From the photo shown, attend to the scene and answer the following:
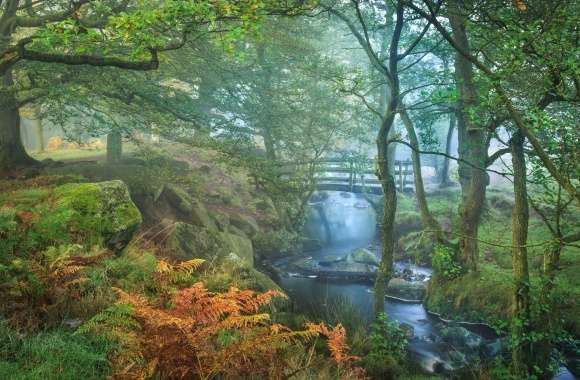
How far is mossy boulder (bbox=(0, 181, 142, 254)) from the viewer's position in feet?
18.0

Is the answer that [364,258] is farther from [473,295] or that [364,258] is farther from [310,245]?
[473,295]

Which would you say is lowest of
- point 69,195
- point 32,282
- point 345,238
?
point 345,238

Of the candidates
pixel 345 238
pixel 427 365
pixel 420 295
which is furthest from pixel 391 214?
pixel 345 238

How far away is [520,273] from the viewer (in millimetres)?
6766

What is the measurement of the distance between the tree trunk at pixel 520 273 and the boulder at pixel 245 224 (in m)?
10.9

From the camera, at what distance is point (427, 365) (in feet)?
28.5

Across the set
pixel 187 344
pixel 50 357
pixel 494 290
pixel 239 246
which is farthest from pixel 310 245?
pixel 50 357

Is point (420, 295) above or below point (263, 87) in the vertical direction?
below

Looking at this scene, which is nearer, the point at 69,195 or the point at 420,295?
the point at 69,195

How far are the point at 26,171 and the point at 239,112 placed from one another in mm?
6542

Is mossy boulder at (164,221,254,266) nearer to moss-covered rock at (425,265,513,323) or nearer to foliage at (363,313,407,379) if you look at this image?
foliage at (363,313,407,379)

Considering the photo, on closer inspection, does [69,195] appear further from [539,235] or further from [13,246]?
[539,235]

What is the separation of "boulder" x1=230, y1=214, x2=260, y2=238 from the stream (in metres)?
1.58

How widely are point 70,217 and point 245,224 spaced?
428 inches
